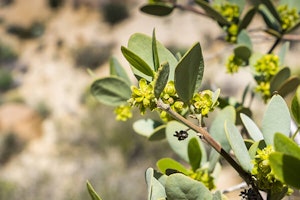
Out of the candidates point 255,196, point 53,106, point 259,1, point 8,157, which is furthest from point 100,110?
point 255,196

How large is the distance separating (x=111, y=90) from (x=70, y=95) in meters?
9.61

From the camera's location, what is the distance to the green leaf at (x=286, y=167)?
364mm

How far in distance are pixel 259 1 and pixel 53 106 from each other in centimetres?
905

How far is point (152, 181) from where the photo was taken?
517 millimetres

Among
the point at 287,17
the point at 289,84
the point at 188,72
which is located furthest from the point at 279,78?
the point at 188,72

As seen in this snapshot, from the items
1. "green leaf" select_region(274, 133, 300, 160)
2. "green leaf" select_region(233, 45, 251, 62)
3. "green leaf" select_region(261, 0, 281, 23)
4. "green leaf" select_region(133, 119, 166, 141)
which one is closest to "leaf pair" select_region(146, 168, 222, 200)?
"green leaf" select_region(274, 133, 300, 160)

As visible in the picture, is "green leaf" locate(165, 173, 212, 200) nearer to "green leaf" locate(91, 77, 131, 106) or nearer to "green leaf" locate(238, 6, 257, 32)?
"green leaf" locate(91, 77, 131, 106)

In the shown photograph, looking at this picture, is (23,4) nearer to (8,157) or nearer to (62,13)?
(62,13)

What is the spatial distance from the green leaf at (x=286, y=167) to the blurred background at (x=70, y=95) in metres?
3.45

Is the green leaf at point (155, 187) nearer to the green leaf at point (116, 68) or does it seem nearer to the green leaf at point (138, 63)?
the green leaf at point (138, 63)

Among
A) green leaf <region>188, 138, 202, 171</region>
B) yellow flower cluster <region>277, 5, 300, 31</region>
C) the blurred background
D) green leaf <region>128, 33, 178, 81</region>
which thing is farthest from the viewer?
the blurred background

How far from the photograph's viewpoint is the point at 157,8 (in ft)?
3.47

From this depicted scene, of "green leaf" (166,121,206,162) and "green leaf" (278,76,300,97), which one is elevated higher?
"green leaf" (278,76,300,97)

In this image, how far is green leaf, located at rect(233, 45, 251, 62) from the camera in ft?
2.89
